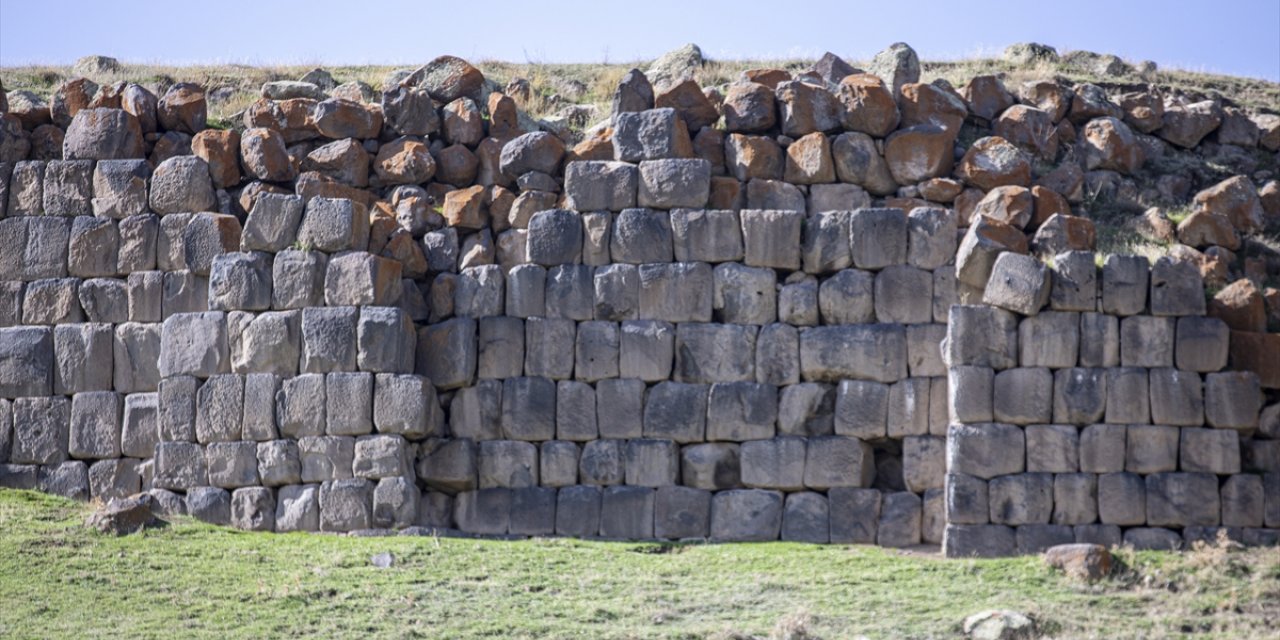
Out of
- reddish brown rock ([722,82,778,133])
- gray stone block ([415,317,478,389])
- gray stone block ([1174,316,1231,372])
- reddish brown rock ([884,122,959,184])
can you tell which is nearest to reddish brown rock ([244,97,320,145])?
gray stone block ([415,317,478,389])

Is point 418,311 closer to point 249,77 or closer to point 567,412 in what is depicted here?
point 567,412

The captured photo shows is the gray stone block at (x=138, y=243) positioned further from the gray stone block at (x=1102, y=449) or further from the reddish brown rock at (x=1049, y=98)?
the reddish brown rock at (x=1049, y=98)

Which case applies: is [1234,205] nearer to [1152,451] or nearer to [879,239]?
[1152,451]

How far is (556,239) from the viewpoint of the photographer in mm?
22219

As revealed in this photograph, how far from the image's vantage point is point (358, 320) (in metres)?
21.5

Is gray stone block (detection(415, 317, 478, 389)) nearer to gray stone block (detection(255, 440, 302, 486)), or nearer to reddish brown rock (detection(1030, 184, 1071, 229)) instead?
gray stone block (detection(255, 440, 302, 486))

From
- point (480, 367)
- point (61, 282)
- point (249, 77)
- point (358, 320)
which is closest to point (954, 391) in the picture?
point (480, 367)

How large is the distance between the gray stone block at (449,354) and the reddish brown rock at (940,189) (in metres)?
6.12

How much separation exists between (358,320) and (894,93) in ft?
26.2

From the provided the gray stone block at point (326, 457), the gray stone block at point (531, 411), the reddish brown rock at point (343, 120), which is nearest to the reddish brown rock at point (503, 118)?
the reddish brown rock at point (343, 120)

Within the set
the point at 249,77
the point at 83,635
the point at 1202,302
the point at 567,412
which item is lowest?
the point at 83,635

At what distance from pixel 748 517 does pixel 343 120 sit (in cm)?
804

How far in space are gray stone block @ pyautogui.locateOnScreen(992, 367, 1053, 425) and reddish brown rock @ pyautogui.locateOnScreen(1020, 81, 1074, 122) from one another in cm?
547

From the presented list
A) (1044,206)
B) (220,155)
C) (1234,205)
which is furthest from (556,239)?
(1234,205)
